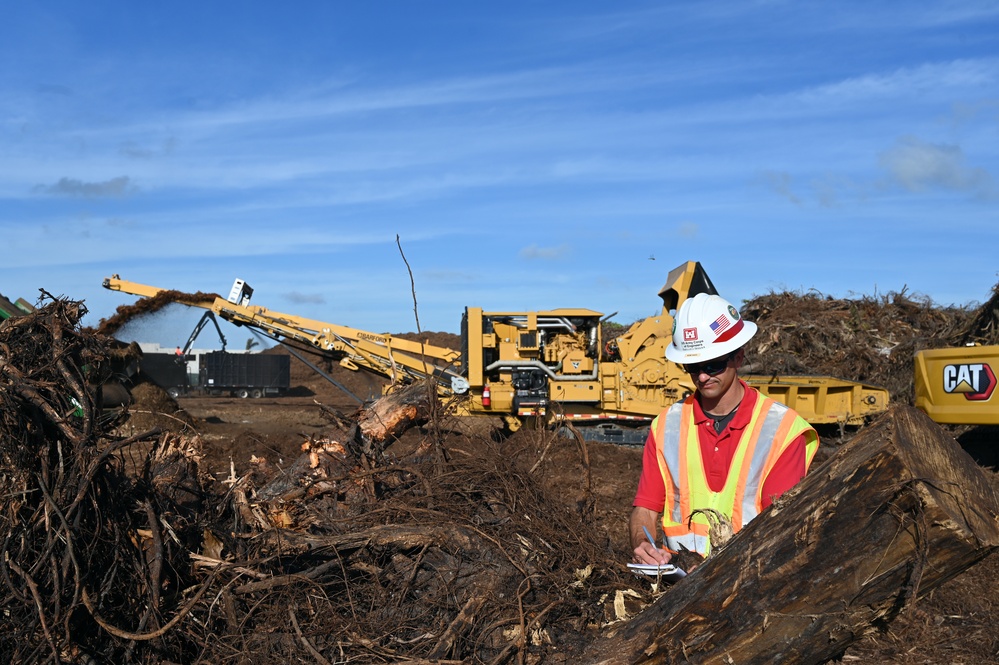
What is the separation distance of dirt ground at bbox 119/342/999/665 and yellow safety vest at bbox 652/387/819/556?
403mm

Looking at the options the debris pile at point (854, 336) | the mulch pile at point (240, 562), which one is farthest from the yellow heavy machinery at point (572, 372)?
the mulch pile at point (240, 562)

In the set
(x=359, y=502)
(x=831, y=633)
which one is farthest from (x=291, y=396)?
(x=831, y=633)

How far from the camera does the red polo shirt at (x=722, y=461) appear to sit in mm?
3031

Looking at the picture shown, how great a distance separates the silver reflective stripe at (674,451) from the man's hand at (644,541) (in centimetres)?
11

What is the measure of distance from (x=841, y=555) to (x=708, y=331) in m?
1.12

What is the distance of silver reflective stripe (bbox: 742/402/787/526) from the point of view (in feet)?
10.1

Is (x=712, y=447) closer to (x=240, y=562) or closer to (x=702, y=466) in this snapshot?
(x=702, y=466)

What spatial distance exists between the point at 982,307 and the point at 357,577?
1165cm

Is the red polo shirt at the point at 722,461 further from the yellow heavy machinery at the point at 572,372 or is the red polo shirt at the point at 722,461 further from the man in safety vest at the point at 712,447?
the yellow heavy machinery at the point at 572,372

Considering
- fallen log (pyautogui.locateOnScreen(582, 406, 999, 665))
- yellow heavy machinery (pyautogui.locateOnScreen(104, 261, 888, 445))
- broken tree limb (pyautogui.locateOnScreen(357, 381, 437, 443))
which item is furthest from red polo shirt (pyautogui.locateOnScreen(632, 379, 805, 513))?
yellow heavy machinery (pyautogui.locateOnScreen(104, 261, 888, 445))

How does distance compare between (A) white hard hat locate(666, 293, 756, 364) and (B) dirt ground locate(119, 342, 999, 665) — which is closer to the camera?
(A) white hard hat locate(666, 293, 756, 364)

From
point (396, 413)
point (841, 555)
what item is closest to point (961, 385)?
point (396, 413)

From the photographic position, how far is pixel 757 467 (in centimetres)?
308

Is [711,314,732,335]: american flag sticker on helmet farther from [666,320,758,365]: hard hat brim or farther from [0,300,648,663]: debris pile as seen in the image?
[0,300,648,663]: debris pile
